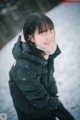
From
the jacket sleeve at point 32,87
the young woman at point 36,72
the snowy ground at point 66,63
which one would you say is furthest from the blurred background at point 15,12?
the jacket sleeve at point 32,87

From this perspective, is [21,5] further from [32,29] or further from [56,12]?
[32,29]

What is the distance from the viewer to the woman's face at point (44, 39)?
117 cm

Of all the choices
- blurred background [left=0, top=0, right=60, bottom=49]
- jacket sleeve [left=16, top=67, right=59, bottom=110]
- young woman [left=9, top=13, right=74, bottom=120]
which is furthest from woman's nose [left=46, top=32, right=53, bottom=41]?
blurred background [left=0, top=0, right=60, bottom=49]

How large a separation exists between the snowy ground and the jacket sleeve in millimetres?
138

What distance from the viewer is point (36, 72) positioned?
3.85 ft

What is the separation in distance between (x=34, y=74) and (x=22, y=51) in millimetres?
110

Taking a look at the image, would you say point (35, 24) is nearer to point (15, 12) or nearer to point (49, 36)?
point (49, 36)

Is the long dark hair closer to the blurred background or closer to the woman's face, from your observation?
the woman's face

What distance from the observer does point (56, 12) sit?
1.41m

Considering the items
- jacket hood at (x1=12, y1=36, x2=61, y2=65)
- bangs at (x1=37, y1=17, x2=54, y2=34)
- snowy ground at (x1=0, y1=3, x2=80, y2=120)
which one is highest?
bangs at (x1=37, y1=17, x2=54, y2=34)

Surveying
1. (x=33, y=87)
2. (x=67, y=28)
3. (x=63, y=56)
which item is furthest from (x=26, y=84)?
(x=67, y=28)

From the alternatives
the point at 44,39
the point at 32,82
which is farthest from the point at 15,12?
the point at 32,82

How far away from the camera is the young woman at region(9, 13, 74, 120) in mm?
1148

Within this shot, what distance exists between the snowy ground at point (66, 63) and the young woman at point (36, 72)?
50 millimetres
